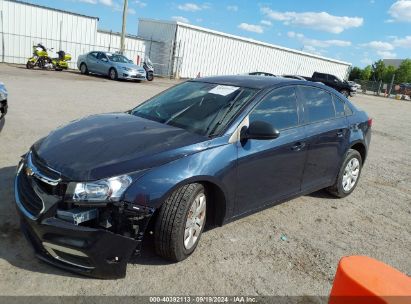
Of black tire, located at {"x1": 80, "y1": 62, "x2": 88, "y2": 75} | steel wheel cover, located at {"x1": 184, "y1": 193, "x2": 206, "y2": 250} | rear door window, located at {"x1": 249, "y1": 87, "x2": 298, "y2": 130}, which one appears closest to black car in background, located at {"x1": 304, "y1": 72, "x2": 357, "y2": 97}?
black tire, located at {"x1": 80, "y1": 62, "x2": 88, "y2": 75}

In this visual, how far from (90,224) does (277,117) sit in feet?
7.21

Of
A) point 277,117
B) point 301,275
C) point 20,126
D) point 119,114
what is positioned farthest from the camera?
point 20,126

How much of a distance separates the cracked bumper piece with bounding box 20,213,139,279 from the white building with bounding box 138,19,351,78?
27.6m

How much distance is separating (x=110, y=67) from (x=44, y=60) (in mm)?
3777

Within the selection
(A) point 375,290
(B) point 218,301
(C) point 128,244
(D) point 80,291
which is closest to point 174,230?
(C) point 128,244

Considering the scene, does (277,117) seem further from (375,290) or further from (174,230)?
(375,290)

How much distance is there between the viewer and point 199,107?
12.8 ft

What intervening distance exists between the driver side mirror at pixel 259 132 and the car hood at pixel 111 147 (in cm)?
43

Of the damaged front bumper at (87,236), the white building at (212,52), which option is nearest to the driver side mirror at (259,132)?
the damaged front bumper at (87,236)

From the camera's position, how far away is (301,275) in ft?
10.9

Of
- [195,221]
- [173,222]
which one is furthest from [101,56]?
[173,222]

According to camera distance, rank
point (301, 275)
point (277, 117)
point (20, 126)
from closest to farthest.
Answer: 1. point (301, 275)
2. point (277, 117)
3. point (20, 126)

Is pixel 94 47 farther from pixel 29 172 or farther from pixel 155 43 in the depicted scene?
pixel 29 172

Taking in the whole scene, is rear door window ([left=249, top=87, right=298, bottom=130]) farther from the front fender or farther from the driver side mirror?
the front fender
